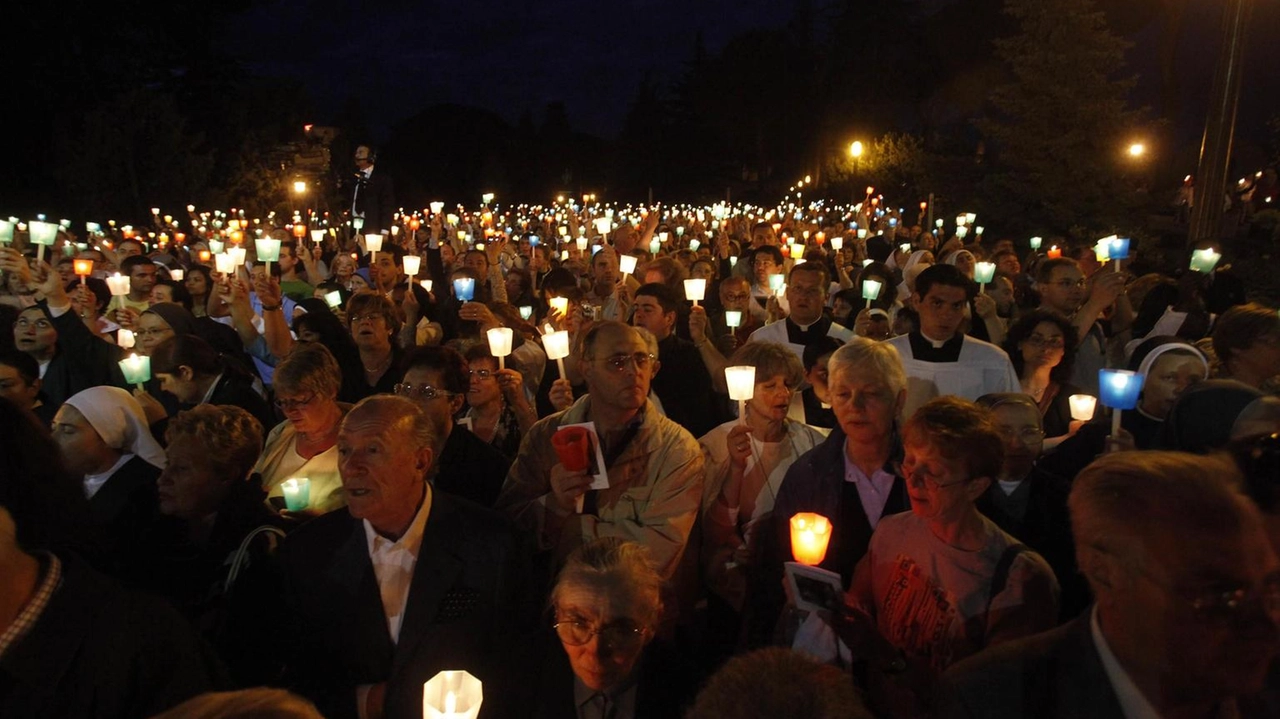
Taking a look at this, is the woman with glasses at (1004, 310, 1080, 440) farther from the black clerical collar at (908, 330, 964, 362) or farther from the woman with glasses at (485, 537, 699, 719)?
the woman with glasses at (485, 537, 699, 719)

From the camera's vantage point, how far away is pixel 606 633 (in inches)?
95.4

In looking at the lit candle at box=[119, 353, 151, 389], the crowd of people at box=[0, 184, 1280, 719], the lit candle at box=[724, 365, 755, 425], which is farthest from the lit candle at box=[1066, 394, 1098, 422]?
the lit candle at box=[119, 353, 151, 389]

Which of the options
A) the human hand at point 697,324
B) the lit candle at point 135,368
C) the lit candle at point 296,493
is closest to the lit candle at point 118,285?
the lit candle at point 135,368

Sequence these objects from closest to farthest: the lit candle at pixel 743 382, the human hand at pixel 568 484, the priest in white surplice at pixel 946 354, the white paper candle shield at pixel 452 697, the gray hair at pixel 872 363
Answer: the white paper candle shield at pixel 452 697
the human hand at pixel 568 484
the gray hair at pixel 872 363
the lit candle at pixel 743 382
the priest in white surplice at pixel 946 354

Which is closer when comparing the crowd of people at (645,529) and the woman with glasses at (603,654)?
the crowd of people at (645,529)

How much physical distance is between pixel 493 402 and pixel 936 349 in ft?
7.72

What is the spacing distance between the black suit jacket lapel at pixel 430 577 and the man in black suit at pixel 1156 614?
63.8 inches

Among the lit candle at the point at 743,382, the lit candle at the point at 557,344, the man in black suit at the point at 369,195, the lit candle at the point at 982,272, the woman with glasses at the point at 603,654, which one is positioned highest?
the man in black suit at the point at 369,195

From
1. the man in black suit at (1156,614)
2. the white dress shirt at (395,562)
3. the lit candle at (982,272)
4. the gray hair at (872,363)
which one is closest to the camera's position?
the man in black suit at (1156,614)

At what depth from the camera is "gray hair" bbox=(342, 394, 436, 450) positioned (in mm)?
2967

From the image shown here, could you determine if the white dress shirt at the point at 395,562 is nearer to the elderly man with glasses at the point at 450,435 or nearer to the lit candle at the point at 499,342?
the elderly man with glasses at the point at 450,435

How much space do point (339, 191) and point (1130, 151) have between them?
24.4 metres

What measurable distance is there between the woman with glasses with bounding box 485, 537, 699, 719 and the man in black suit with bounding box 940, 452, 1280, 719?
94 centimetres

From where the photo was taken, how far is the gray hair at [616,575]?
2461 millimetres
